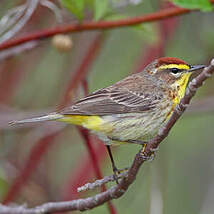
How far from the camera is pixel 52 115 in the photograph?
4.68 metres

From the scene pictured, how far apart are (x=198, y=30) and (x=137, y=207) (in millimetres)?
2699

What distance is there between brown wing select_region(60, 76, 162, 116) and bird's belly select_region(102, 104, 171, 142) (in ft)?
0.27

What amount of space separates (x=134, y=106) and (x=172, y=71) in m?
0.52

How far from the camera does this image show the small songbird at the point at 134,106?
4.75 m

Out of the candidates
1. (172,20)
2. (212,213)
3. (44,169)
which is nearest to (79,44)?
(172,20)

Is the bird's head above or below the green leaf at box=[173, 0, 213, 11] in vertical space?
below

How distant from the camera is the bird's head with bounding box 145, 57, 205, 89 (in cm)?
500

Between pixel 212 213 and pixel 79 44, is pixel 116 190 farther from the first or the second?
pixel 79 44

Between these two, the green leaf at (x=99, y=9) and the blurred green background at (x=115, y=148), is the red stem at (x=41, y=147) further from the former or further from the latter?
the green leaf at (x=99, y=9)

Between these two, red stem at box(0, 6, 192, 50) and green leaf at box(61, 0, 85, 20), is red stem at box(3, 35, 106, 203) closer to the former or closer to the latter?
red stem at box(0, 6, 192, 50)

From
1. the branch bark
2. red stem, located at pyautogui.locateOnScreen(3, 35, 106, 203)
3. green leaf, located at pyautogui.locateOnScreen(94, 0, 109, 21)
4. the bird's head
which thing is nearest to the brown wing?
the bird's head

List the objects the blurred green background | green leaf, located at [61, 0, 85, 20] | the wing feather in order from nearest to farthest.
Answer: green leaf, located at [61, 0, 85, 20] → the wing feather → the blurred green background

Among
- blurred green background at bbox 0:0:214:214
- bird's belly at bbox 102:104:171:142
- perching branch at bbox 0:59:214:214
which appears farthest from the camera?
blurred green background at bbox 0:0:214:214

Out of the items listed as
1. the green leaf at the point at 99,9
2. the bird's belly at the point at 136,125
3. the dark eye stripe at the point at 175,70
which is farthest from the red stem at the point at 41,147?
the green leaf at the point at 99,9
